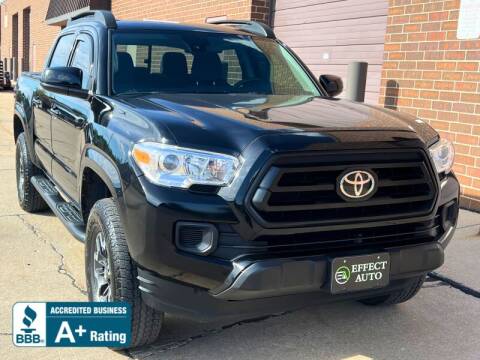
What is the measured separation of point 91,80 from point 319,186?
77.5 inches

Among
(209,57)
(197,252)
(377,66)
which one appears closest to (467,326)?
(197,252)

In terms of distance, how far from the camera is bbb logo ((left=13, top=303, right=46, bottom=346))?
318 centimetres

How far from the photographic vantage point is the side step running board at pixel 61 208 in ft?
12.4

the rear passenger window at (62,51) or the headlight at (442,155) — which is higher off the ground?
the rear passenger window at (62,51)

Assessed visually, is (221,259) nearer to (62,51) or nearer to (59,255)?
(59,255)

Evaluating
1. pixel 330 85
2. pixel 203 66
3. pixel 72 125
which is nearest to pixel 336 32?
pixel 330 85

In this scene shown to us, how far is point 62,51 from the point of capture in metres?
5.24

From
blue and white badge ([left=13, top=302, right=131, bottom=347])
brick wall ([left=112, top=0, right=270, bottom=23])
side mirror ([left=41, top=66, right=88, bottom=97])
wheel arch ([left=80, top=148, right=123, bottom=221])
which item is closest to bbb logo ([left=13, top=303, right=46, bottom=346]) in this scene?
blue and white badge ([left=13, top=302, right=131, bottom=347])

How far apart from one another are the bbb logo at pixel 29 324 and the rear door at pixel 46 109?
5.62 feet

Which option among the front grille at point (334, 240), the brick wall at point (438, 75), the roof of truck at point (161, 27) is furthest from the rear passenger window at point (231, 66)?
the brick wall at point (438, 75)

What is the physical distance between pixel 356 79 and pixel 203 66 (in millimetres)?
3579

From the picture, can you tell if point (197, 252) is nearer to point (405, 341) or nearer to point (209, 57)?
point (405, 341)

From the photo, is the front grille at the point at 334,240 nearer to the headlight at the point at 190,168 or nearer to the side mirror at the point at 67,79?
the headlight at the point at 190,168

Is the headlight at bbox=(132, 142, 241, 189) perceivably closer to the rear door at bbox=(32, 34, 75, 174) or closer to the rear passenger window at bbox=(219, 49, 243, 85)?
the rear passenger window at bbox=(219, 49, 243, 85)
